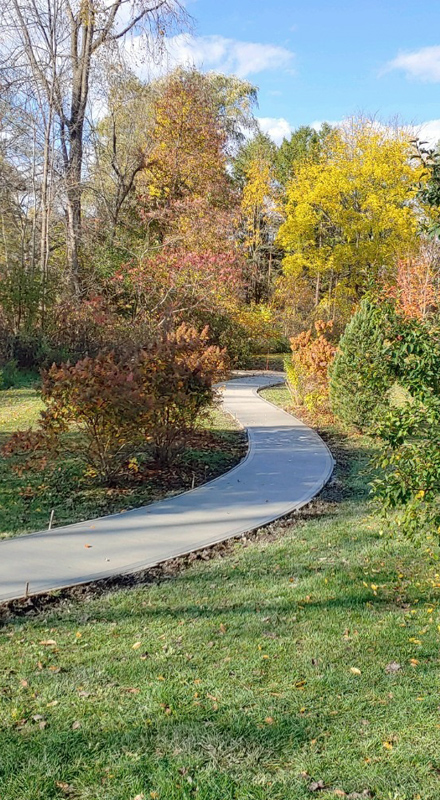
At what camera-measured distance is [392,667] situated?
10.8 feet

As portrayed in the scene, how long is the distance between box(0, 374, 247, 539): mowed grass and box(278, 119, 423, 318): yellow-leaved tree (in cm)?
1672

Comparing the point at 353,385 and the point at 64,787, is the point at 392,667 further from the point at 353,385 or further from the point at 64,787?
the point at 353,385

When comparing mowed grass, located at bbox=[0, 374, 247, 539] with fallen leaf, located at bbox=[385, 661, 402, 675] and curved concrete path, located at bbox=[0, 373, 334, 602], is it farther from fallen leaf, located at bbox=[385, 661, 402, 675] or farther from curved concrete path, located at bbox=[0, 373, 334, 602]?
fallen leaf, located at bbox=[385, 661, 402, 675]

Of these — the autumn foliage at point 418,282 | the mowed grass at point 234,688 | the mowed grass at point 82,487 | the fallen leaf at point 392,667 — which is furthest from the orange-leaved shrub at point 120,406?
the autumn foliage at point 418,282

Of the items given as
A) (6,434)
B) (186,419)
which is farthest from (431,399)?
(6,434)

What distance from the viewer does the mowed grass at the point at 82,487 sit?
5984 millimetres

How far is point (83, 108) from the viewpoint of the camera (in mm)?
19219

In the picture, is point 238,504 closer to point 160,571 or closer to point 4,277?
point 160,571

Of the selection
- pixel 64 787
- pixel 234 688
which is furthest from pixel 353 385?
pixel 64 787

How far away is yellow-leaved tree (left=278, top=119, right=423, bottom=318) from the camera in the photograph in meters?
23.8

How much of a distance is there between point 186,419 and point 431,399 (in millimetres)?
4471

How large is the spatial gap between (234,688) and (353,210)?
80.1 ft

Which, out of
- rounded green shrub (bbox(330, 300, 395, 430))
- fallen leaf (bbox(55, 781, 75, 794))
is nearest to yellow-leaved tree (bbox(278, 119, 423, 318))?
rounded green shrub (bbox(330, 300, 395, 430))

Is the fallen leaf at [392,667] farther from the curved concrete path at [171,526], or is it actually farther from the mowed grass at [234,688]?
the curved concrete path at [171,526]
